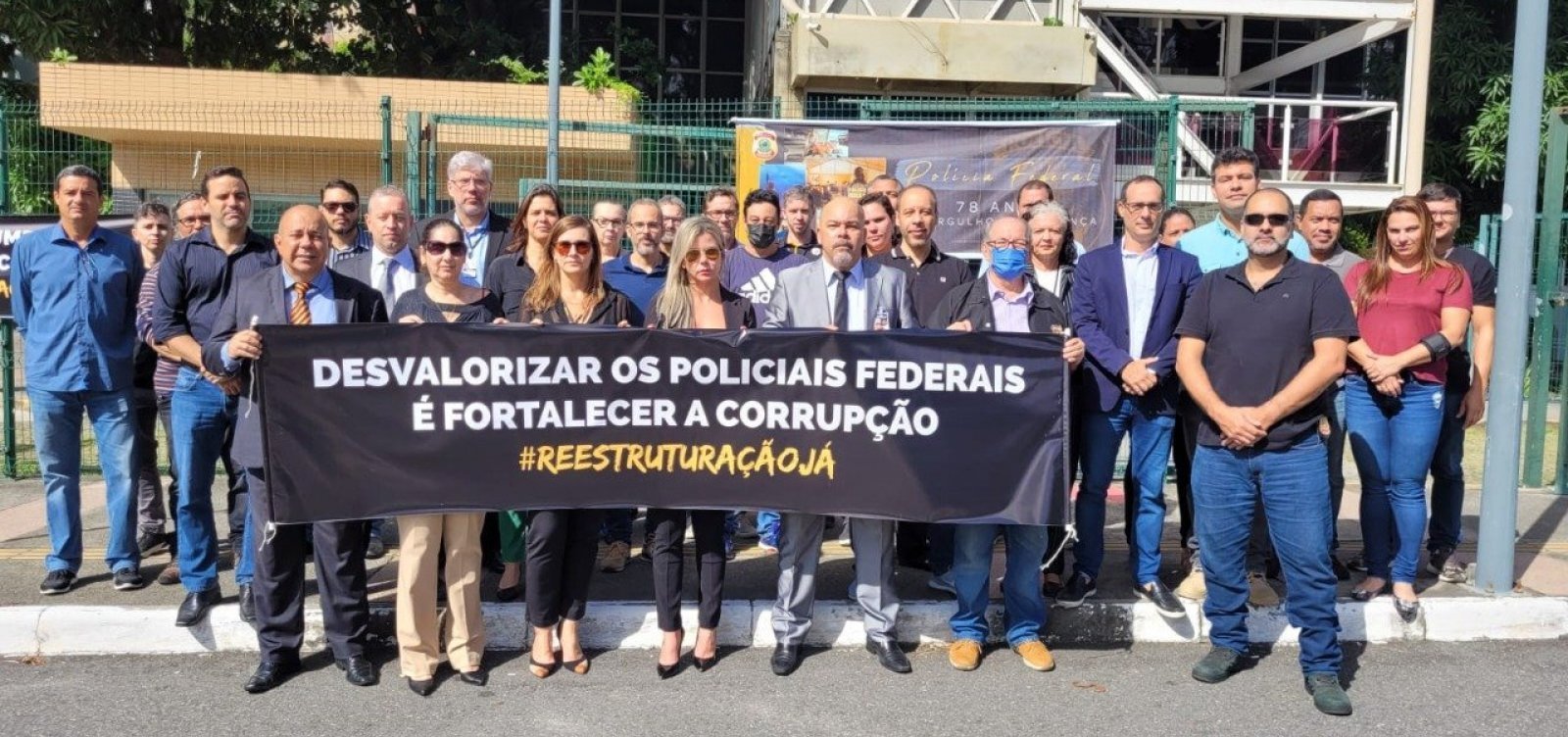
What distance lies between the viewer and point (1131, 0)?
55.7 ft

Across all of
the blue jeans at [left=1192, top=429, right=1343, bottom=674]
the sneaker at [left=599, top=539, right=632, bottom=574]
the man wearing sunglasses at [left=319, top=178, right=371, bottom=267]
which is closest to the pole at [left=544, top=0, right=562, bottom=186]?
the man wearing sunglasses at [left=319, top=178, right=371, bottom=267]

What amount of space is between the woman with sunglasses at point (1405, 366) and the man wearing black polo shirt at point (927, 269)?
188 centimetres

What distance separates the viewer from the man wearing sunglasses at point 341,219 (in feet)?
19.8

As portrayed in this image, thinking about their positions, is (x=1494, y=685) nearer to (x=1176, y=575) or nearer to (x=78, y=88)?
(x=1176, y=575)

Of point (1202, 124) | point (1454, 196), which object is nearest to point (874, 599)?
point (1454, 196)

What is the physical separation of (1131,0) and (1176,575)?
12462 millimetres

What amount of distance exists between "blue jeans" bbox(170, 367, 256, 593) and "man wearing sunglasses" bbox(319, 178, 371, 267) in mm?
818

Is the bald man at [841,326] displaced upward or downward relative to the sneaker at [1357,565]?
upward

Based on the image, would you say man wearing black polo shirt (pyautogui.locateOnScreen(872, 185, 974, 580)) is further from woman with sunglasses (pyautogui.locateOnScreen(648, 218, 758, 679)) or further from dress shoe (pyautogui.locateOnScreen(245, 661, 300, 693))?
dress shoe (pyautogui.locateOnScreen(245, 661, 300, 693))

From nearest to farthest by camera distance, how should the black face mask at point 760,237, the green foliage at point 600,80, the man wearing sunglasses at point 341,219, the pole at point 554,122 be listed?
the man wearing sunglasses at point 341,219
the black face mask at point 760,237
the pole at point 554,122
the green foliage at point 600,80

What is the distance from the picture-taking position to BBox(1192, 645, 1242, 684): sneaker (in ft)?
17.0

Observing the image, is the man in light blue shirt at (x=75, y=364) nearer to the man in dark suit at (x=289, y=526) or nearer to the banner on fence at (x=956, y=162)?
the man in dark suit at (x=289, y=526)

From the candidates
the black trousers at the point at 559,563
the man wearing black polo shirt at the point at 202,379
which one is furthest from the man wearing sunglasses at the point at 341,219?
the black trousers at the point at 559,563

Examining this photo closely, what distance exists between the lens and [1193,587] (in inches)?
236
